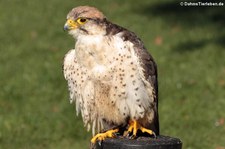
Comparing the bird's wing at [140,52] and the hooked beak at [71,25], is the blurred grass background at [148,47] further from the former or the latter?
the hooked beak at [71,25]

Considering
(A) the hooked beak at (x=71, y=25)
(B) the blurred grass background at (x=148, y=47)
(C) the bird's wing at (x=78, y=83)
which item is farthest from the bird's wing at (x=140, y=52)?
(B) the blurred grass background at (x=148, y=47)

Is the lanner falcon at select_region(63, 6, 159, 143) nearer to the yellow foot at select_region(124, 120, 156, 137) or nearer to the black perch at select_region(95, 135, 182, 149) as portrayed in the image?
the yellow foot at select_region(124, 120, 156, 137)

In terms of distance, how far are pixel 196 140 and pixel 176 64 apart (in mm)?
3284

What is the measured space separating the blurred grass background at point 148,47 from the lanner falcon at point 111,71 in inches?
117

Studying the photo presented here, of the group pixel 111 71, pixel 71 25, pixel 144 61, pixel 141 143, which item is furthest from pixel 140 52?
pixel 141 143

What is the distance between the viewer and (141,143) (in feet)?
17.2

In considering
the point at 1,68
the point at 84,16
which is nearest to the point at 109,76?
the point at 84,16

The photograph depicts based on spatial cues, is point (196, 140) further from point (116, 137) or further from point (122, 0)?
point (122, 0)

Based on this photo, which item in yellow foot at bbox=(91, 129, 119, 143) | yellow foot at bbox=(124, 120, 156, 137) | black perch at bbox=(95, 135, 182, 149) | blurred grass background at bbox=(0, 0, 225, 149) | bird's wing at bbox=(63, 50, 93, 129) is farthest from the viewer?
blurred grass background at bbox=(0, 0, 225, 149)

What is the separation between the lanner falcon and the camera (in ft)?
19.1

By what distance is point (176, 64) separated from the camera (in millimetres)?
12125

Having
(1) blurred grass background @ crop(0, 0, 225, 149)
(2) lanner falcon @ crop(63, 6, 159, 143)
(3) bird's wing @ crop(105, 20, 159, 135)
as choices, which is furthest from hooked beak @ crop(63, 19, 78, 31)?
(1) blurred grass background @ crop(0, 0, 225, 149)

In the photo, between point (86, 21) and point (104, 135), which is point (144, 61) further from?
point (104, 135)

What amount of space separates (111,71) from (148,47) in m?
7.35
